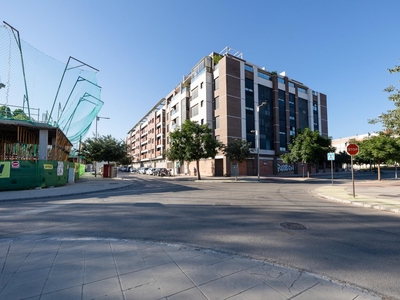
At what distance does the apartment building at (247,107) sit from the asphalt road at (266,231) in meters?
25.1

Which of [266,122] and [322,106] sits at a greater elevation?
[322,106]

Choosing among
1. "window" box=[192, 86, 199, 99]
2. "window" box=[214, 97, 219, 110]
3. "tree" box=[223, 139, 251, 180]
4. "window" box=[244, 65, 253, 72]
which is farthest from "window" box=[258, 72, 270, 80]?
"tree" box=[223, 139, 251, 180]

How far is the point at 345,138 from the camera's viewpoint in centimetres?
8606

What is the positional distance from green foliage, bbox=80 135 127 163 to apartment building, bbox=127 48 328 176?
764cm

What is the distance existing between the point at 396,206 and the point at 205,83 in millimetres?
34661

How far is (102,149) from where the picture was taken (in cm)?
3053

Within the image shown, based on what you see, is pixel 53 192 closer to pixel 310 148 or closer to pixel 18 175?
pixel 18 175

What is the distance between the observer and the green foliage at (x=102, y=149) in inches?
1200

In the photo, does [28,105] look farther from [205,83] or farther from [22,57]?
[205,83]

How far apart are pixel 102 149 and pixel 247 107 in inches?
983

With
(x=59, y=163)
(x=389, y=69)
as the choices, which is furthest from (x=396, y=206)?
(x=59, y=163)

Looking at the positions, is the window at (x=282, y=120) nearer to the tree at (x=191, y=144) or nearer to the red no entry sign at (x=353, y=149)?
the tree at (x=191, y=144)

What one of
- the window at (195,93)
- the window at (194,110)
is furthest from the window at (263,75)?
the window at (194,110)

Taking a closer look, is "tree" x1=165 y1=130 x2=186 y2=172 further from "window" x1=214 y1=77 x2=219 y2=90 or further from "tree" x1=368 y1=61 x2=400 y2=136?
"tree" x1=368 y1=61 x2=400 y2=136
